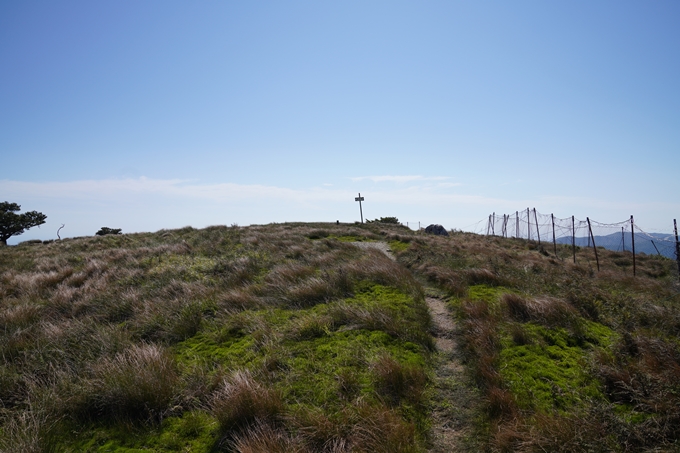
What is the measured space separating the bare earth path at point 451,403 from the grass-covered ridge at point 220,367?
0.17 metres

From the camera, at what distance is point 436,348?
214 inches

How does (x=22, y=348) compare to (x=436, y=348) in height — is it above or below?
above

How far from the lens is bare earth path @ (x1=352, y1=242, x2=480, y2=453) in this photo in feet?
10.8

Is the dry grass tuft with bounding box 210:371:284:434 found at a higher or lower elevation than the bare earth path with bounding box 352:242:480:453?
higher

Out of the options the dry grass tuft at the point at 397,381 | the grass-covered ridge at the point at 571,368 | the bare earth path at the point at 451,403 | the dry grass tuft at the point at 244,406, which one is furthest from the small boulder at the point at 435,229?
the dry grass tuft at the point at 244,406

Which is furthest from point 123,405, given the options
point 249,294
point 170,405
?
point 249,294

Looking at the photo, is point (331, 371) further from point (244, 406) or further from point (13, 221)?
point (13, 221)

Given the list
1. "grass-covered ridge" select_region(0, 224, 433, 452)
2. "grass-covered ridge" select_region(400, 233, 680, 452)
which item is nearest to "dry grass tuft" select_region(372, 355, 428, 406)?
"grass-covered ridge" select_region(0, 224, 433, 452)

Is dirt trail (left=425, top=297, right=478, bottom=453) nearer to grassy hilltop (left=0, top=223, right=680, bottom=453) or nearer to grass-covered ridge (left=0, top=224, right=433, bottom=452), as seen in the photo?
grassy hilltop (left=0, top=223, right=680, bottom=453)

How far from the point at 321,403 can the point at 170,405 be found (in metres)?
1.73

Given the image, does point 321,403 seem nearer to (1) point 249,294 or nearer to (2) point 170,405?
(2) point 170,405

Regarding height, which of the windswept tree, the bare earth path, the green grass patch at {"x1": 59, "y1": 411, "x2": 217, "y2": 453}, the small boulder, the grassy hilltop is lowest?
the bare earth path

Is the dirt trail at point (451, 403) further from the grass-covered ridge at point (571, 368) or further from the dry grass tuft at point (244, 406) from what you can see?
the dry grass tuft at point (244, 406)

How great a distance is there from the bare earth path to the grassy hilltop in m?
0.03
